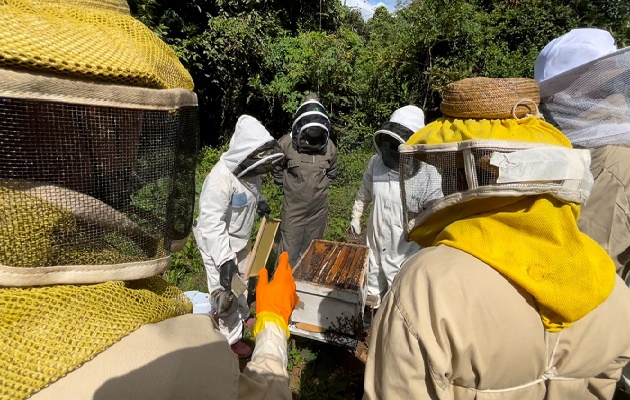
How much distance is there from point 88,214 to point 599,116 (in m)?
2.46

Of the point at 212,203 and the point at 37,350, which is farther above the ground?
the point at 37,350

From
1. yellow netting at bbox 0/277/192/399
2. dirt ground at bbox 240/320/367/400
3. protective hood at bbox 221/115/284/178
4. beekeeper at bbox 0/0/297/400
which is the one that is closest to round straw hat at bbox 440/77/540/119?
beekeeper at bbox 0/0/297/400

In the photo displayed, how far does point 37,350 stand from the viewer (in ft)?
2.34

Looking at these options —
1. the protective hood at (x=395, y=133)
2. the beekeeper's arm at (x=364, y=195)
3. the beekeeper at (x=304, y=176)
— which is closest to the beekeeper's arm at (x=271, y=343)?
the protective hood at (x=395, y=133)

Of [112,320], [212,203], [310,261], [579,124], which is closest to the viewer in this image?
[112,320]

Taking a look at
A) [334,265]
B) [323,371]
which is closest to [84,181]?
[334,265]

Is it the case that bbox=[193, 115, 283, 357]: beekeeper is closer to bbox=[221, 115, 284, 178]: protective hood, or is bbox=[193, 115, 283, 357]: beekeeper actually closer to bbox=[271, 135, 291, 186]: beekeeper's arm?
bbox=[221, 115, 284, 178]: protective hood

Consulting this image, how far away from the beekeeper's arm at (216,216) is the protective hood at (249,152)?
0.46 ft

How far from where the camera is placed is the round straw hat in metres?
1.17

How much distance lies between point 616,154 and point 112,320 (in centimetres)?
238

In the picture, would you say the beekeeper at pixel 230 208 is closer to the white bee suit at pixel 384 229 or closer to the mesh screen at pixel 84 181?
the white bee suit at pixel 384 229

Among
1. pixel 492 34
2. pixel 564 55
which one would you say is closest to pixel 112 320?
pixel 564 55

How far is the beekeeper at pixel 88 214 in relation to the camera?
72cm

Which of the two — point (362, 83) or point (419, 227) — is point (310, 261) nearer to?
point (419, 227)
